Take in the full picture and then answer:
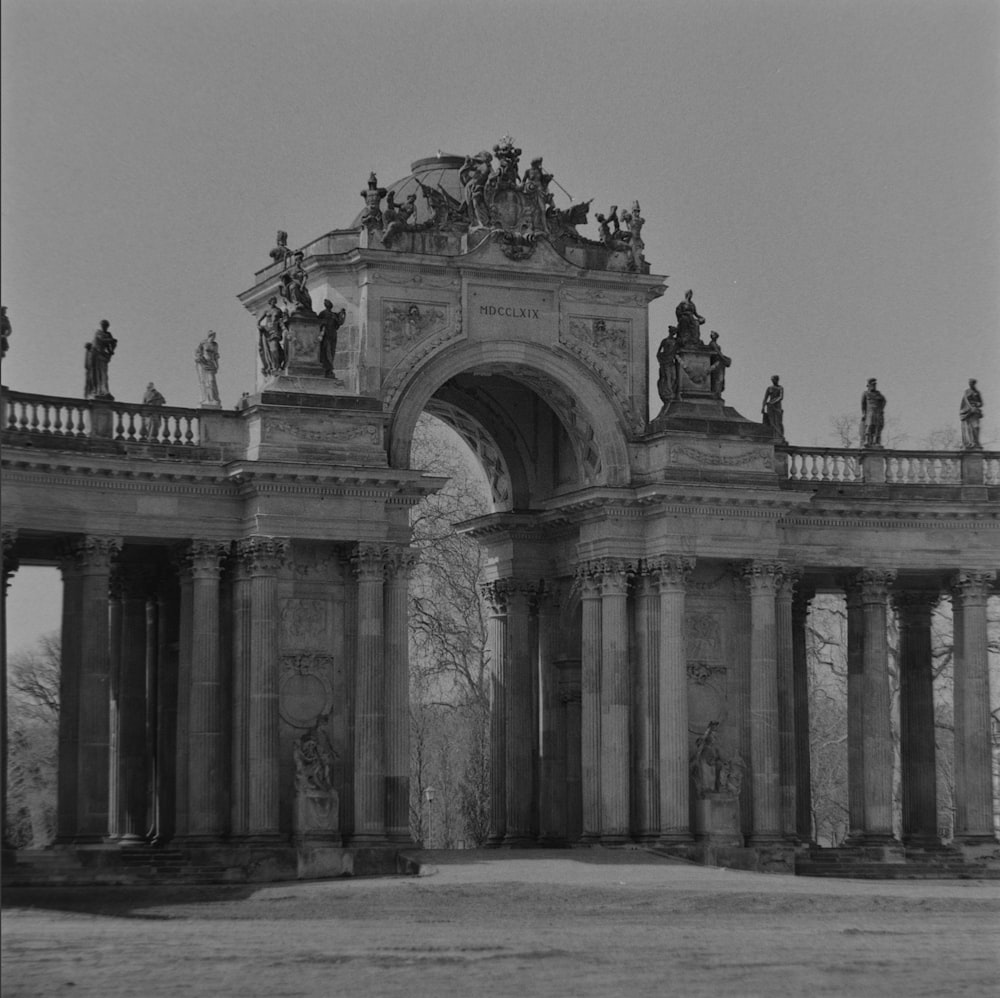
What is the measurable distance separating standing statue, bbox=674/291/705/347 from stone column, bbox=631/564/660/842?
5.18m

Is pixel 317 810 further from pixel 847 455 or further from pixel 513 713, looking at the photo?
pixel 847 455

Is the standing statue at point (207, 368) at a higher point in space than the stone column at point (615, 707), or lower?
higher

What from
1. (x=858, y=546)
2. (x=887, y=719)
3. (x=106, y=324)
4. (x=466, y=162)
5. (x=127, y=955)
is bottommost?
(x=127, y=955)

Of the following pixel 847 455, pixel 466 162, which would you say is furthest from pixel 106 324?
pixel 847 455

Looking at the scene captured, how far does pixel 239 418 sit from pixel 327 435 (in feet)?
6.22

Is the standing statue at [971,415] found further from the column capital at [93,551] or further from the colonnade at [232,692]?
the column capital at [93,551]

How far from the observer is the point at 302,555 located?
54.2 metres

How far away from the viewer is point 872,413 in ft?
199

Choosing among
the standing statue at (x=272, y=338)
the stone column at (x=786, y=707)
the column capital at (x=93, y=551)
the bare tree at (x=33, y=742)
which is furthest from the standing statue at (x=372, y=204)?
the bare tree at (x=33, y=742)

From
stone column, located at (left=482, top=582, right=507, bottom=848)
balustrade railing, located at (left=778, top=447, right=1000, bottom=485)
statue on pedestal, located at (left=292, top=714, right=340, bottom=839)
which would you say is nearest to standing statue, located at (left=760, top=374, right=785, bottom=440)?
balustrade railing, located at (left=778, top=447, right=1000, bottom=485)

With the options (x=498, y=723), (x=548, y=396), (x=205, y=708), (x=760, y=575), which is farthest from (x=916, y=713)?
(x=205, y=708)

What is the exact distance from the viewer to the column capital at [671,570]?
2205 inches

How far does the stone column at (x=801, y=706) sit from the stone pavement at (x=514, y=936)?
9.74 meters

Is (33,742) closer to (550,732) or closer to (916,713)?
(550,732)
